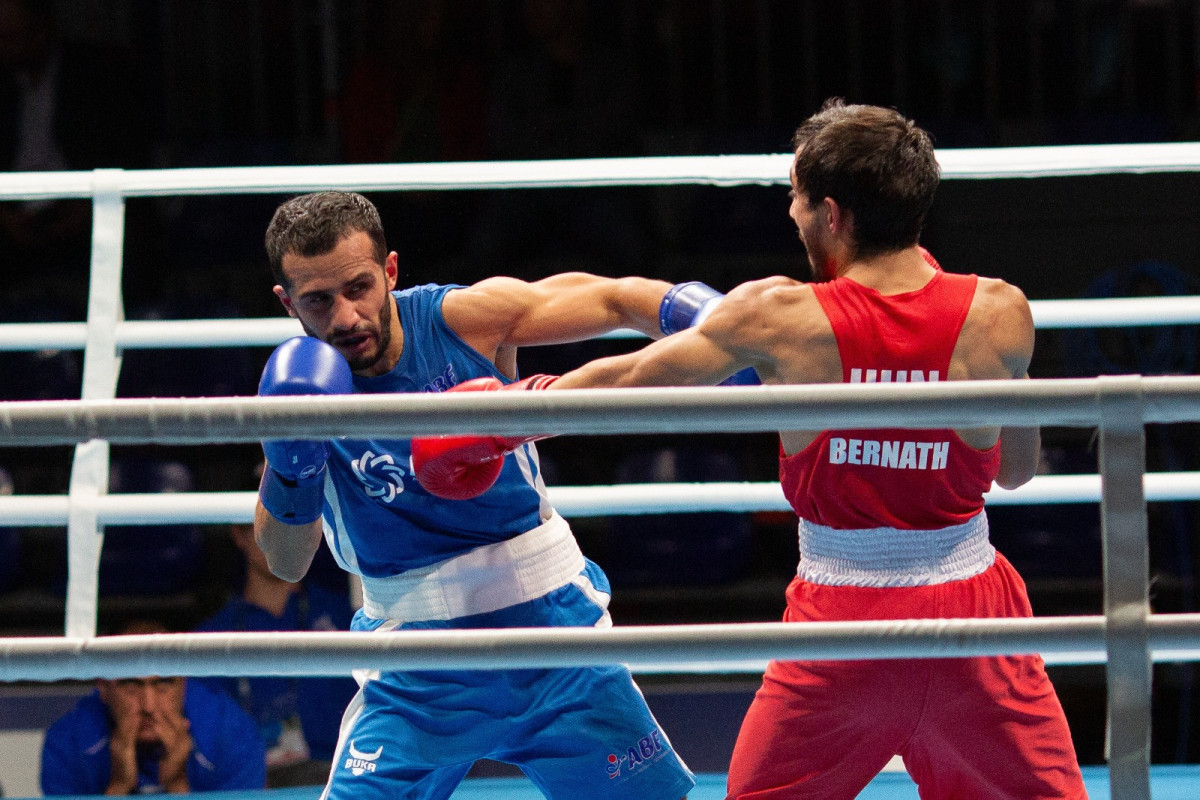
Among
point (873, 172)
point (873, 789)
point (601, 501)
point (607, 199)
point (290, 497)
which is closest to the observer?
point (873, 172)

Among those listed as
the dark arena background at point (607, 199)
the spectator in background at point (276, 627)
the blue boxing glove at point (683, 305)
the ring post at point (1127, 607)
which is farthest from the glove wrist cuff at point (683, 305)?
the dark arena background at point (607, 199)

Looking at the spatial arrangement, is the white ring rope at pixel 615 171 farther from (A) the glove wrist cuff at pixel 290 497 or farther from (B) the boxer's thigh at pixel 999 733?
(B) the boxer's thigh at pixel 999 733

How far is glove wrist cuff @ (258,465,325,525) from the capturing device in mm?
1656

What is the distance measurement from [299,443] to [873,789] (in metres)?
1.36

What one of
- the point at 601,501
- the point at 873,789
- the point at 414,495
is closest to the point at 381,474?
the point at 414,495

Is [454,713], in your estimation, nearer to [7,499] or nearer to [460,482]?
[460,482]

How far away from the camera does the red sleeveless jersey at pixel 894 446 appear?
1.50m

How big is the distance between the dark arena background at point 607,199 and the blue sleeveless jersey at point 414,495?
7.63ft

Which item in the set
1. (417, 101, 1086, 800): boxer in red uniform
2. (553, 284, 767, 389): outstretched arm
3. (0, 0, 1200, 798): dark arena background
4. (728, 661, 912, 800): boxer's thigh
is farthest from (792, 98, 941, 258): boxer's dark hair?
(0, 0, 1200, 798): dark arena background

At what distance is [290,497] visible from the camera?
1.66 metres

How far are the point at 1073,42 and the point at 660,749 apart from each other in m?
4.26

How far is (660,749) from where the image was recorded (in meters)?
1.78

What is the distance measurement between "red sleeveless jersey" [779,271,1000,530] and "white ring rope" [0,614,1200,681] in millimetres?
305

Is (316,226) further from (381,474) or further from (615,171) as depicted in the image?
(615,171)
